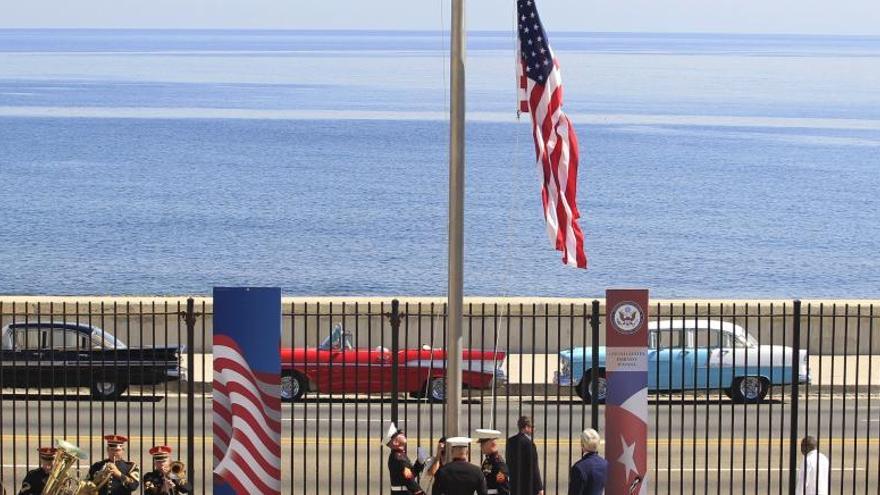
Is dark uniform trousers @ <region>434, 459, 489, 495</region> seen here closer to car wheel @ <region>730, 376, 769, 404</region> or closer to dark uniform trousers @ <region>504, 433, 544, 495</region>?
dark uniform trousers @ <region>504, 433, 544, 495</region>

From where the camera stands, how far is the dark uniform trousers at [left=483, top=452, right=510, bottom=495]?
40.8ft

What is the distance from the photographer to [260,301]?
1230cm

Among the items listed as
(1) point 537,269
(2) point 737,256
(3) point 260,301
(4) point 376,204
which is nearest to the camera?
(3) point 260,301

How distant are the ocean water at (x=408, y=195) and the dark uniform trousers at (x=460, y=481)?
4022 cm

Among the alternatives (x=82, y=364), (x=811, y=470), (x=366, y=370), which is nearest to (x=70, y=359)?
(x=82, y=364)

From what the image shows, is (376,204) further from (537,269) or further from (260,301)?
(260,301)

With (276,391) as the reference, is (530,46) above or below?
above

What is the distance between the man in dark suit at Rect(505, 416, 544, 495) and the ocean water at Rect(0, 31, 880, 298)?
3880 centimetres

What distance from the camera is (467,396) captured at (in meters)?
21.5

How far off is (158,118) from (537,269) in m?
77.5

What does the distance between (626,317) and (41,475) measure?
4.84 meters

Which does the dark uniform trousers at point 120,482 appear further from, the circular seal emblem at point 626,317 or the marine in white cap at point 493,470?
the circular seal emblem at point 626,317

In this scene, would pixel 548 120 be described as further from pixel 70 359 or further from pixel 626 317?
pixel 70 359

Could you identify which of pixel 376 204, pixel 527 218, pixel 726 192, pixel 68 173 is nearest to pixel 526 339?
pixel 527 218
